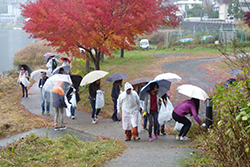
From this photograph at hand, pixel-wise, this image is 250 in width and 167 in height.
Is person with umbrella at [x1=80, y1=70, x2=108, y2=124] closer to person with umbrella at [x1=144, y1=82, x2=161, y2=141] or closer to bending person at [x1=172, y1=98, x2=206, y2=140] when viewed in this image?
person with umbrella at [x1=144, y1=82, x2=161, y2=141]

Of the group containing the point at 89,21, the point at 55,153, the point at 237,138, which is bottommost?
the point at 55,153

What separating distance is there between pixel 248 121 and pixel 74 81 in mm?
7202

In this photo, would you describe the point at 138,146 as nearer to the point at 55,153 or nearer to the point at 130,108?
the point at 130,108

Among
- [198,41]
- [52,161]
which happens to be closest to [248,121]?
[52,161]

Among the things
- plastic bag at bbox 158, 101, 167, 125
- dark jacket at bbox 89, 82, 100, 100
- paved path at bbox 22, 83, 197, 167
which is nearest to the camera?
paved path at bbox 22, 83, 197, 167

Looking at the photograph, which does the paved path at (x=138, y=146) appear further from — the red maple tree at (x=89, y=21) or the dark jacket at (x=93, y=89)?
the red maple tree at (x=89, y=21)

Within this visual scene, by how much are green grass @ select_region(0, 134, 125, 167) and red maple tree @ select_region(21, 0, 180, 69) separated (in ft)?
20.7

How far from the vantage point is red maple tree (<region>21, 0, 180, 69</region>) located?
39.0 feet

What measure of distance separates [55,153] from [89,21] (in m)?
7.19

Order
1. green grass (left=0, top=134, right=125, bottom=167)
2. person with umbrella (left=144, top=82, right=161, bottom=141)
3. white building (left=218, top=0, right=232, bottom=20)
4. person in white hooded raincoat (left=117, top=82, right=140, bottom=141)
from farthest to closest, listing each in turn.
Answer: white building (left=218, top=0, right=232, bottom=20)
person in white hooded raincoat (left=117, top=82, right=140, bottom=141)
person with umbrella (left=144, top=82, right=161, bottom=141)
green grass (left=0, top=134, right=125, bottom=167)

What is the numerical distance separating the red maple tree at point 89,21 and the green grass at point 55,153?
6.32 m

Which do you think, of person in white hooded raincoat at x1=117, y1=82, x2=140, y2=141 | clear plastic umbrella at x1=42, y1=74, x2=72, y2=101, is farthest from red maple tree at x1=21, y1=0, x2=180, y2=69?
person in white hooded raincoat at x1=117, y1=82, x2=140, y2=141

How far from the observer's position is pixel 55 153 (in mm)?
5926

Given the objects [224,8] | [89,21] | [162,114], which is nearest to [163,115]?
[162,114]
